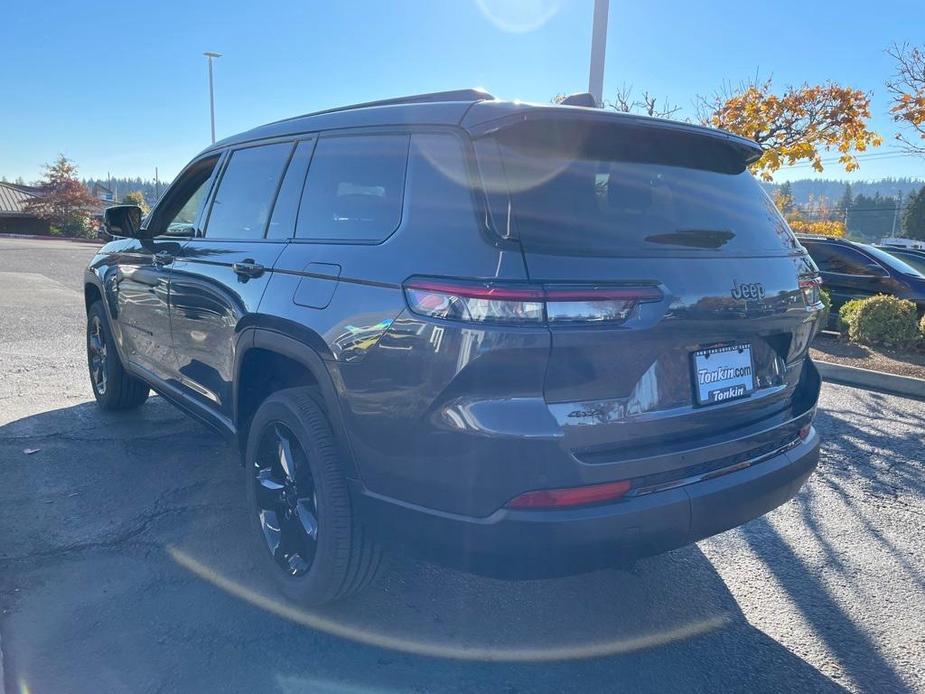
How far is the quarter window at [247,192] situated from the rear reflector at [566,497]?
1874mm

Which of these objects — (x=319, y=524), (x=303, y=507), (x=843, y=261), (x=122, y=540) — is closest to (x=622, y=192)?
(x=319, y=524)

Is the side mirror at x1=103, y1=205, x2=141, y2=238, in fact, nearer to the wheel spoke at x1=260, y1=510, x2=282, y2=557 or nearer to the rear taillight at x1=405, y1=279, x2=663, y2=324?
the wheel spoke at x1=260, y1=510, x2=282, y2=557

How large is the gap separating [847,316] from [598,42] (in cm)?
495

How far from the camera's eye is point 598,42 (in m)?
7.28

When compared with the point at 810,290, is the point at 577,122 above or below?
above

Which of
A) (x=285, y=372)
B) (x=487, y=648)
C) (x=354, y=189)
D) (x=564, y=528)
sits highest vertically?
(x=354, y=189)

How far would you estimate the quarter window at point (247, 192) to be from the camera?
323cm

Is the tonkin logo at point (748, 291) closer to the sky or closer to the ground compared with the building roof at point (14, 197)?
closer to the ground

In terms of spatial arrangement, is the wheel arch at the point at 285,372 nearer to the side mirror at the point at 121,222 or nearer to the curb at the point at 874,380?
the side mirror at the point at 121,222

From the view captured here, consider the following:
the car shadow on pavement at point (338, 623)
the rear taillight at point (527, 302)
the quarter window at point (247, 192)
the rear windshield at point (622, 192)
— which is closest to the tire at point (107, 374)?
the car shadow on pavement at point (338, 623)

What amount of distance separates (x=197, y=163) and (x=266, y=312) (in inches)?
70.5

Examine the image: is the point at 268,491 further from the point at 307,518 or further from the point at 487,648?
the point at 487,648

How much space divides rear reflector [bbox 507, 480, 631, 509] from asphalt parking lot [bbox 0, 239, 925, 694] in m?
0.81

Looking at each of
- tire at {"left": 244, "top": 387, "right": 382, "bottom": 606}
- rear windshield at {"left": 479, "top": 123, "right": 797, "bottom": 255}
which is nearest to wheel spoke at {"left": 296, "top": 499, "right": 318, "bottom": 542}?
tire at {"left": 244, "top": 387, "right": 382, "bottom": 606}
